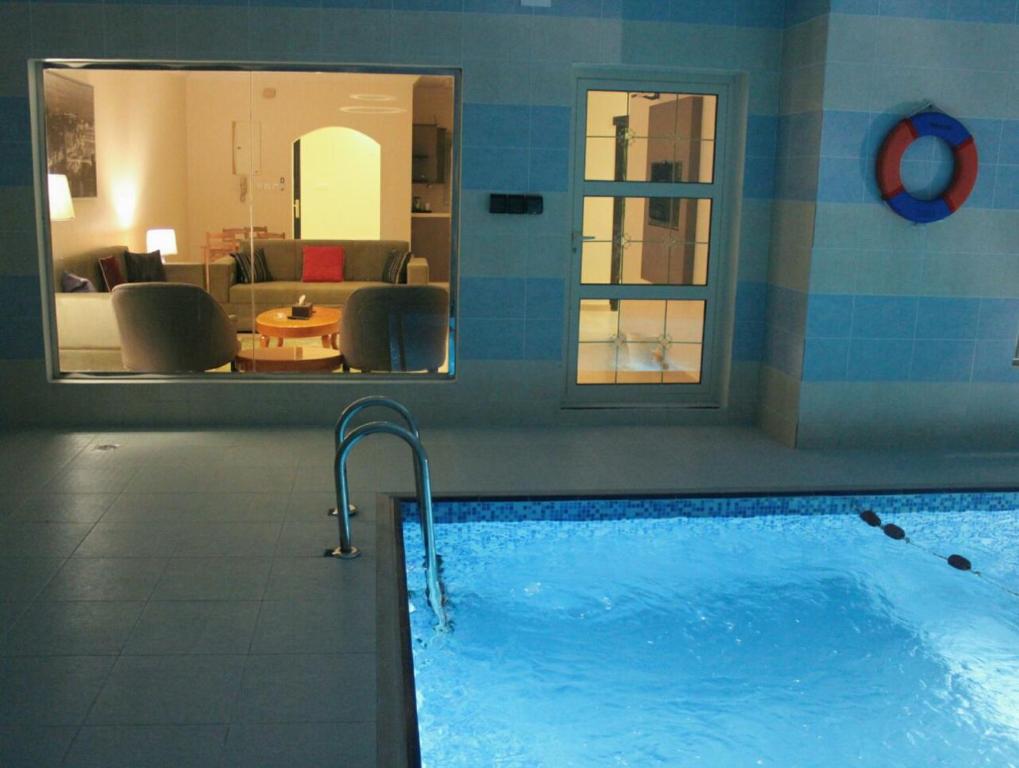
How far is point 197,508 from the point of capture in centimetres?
448

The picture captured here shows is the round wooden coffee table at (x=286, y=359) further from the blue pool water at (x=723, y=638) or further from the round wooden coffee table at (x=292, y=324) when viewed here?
the blue pool water at (x=723, y=638)

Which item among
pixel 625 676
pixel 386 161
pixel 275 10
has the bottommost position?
pixel 625 676

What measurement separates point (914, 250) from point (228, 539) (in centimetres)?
405

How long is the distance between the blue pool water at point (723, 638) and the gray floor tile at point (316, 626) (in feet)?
1.16

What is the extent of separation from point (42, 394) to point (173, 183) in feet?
4.76

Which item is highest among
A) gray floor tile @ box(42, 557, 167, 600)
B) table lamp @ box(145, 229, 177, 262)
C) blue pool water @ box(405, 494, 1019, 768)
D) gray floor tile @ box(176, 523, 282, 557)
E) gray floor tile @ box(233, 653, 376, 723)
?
table lamp @ box(145, 229, 177, 262)

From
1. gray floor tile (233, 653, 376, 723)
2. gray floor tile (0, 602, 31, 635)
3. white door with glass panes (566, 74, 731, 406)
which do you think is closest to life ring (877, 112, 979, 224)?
white door with glass panes (566, 74, 731, 406)

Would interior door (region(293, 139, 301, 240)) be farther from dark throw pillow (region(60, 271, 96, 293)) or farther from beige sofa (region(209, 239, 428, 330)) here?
dark throw pillow (region(60, 271, 96, 293))

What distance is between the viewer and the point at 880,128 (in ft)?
18.6

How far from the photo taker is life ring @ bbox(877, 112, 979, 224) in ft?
18.2

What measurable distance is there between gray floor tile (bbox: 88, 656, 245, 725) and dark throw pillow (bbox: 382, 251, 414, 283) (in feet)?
10.7

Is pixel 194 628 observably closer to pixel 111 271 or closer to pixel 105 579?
pixel 105 579

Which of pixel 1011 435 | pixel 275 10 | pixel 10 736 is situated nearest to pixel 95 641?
pixel 10 736

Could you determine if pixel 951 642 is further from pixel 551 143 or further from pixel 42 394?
pixel 42 394
